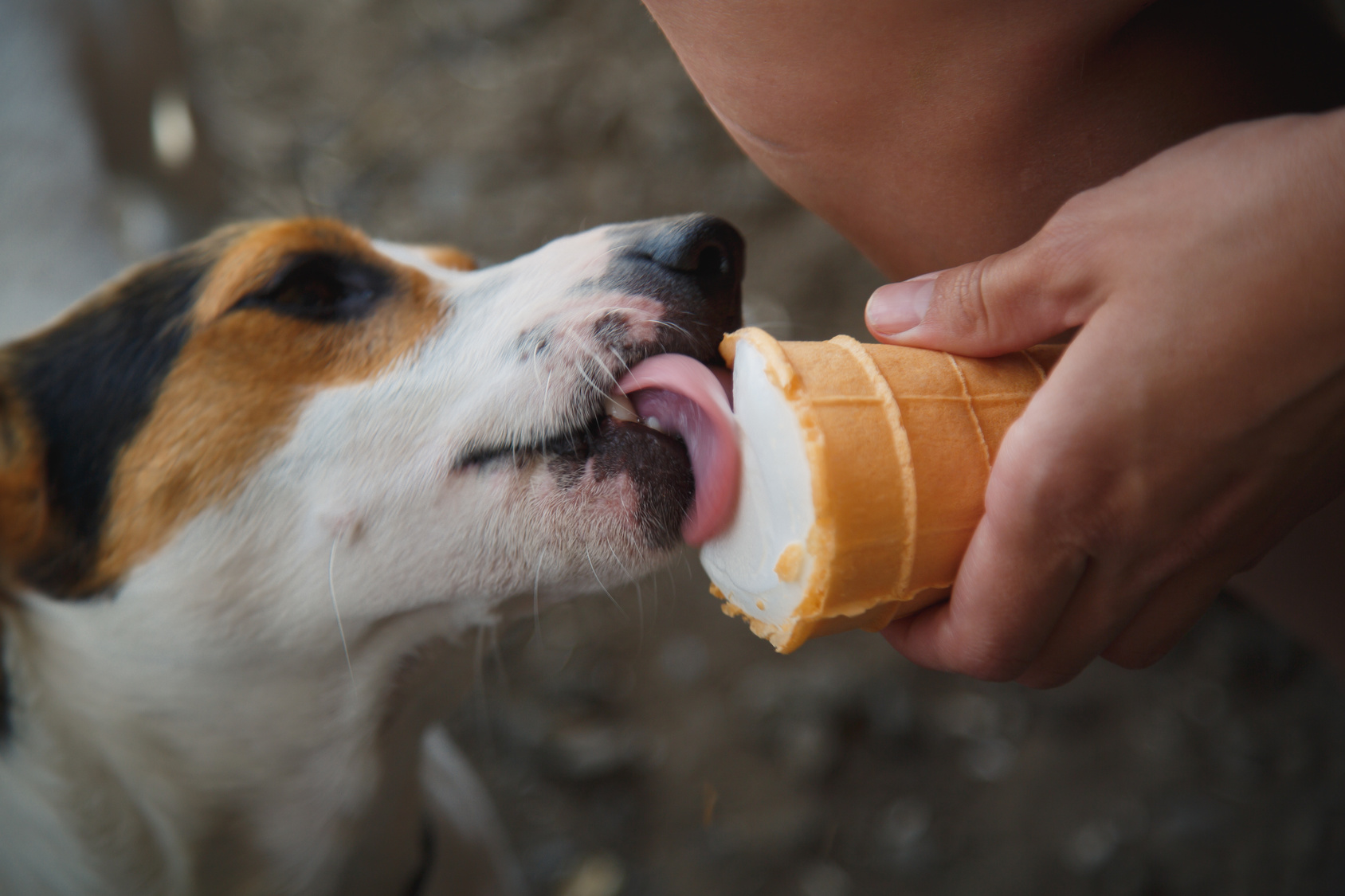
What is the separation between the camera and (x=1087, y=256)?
27.9 inches

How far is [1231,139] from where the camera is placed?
0.69 meters

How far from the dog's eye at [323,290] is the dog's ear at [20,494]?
36 cm

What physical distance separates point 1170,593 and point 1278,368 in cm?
30

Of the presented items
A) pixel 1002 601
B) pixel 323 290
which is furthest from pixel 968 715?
pixel 323 290

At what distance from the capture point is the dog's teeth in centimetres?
92

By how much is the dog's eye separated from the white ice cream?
610 millimetres

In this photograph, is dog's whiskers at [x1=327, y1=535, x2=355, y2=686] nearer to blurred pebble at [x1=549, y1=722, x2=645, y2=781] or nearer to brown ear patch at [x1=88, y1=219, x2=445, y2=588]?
brown ear patch at [x1=88, y1=219, x2=445, y2=588]

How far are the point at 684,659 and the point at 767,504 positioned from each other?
1.63 m

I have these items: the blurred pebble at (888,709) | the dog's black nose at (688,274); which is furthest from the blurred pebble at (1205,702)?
the dog's black nose at (688,274)

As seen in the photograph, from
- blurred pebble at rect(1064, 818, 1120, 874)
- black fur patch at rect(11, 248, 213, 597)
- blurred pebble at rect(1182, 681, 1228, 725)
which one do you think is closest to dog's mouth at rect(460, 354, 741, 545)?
black fur patch at rect(11, 248, 213, 597)

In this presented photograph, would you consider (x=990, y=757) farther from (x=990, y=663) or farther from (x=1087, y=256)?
(x=1087, y=256)

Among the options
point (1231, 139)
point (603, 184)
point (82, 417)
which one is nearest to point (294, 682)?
point (82, 417)

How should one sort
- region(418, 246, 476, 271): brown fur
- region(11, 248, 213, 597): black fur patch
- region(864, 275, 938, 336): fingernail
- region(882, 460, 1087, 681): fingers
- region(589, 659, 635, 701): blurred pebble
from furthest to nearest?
region(589, 659, 635, 701): blurred pebble < region(418, 246, 476, 271): brown fur < region(11, 248, 213, 597): black fur patch < region(864, 275, 938, 336): fingernail < region(882, 460, 1087, 681): fingers

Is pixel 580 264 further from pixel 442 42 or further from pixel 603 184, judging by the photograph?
pixel 442 42
